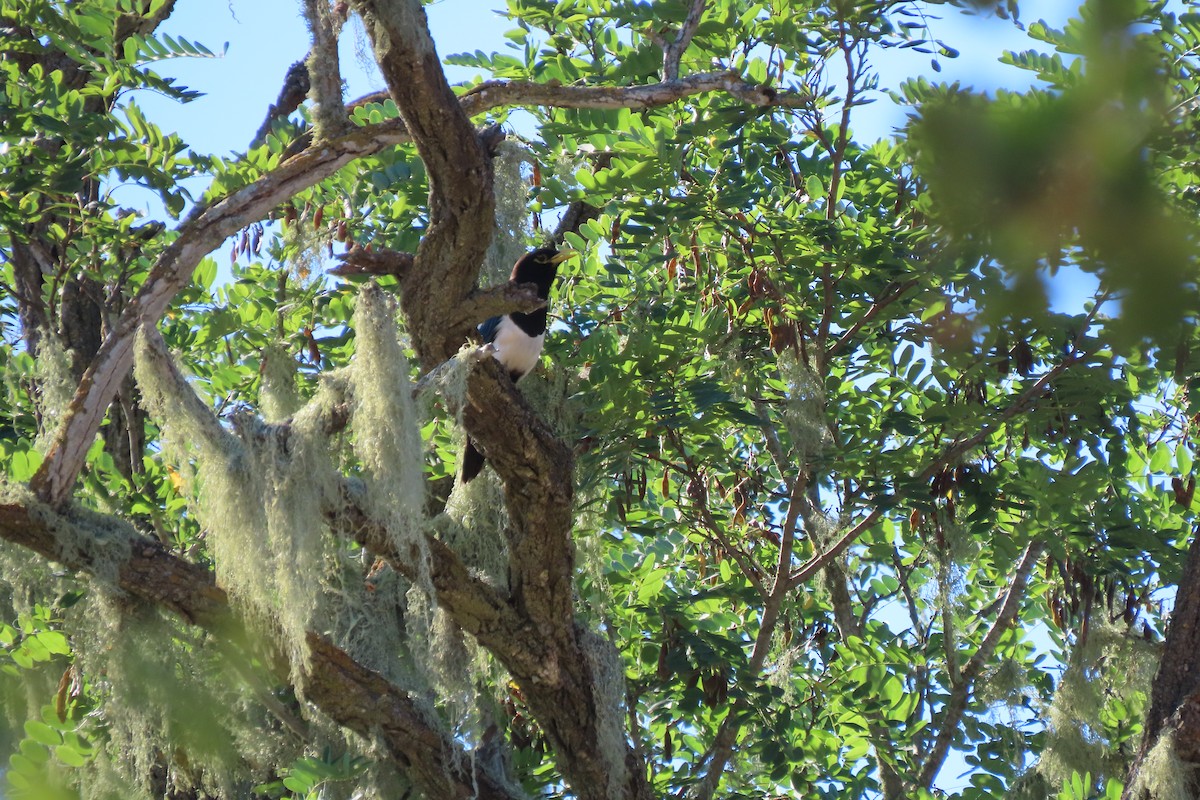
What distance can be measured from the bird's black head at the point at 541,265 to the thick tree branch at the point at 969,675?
82.2 inches

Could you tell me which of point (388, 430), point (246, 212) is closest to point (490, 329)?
point (246, 212)

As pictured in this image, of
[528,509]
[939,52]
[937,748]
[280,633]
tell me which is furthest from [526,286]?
[937,748]

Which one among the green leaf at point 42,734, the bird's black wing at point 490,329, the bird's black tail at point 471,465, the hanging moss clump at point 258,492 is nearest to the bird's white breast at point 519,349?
the bird's black wing at point 490,329

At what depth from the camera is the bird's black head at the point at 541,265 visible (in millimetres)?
4766

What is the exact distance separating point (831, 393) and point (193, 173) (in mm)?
2519

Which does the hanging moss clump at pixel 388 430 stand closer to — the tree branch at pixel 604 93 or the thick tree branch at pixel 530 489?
the thick tree branch at pixel 530 489

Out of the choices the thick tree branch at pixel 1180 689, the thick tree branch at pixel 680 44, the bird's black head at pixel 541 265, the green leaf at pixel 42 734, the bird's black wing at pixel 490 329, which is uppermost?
the thick tree branch at pixel 680 44

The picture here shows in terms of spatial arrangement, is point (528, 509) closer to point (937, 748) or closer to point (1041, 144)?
point (937, 748)

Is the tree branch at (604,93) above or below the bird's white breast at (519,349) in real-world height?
above

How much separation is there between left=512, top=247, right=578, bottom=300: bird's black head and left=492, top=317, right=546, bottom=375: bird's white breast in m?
0.27

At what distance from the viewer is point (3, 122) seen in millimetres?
4539

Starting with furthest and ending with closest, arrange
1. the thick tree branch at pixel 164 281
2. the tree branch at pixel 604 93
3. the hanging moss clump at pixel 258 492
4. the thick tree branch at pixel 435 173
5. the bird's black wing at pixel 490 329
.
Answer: the bird's black wing at pixel 490 329
the tree branch at pixel 604 93
the thick tree branch at pixel 164 281
the thick tree branch at pixel 435 173
the hanging moss clump at pixel 258 492

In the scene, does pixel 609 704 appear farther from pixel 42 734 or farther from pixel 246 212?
pixel 246 212

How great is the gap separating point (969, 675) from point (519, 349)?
7.08 feet
